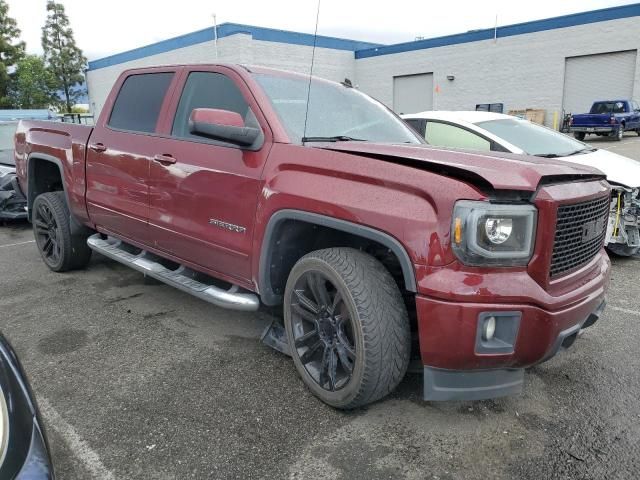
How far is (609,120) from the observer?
2133 cm

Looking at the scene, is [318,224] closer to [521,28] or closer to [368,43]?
[521,28]

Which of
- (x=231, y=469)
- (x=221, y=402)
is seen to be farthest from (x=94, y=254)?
(x=231, y=469)

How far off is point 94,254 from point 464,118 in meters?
4.76

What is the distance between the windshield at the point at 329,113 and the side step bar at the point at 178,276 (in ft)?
3.37

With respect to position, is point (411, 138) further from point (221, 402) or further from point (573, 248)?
point (221, 402)

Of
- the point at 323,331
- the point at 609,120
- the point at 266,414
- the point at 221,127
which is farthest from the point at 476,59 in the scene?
the point at 266,414

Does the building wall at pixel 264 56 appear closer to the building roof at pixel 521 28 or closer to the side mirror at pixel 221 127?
the building roof at pixel 521 28

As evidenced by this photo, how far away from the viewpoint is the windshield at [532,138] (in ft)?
20.2

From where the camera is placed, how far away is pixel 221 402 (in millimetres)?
2904

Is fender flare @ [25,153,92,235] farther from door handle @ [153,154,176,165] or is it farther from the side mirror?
the side mirror

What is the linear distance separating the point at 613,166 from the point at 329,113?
12.7 feet

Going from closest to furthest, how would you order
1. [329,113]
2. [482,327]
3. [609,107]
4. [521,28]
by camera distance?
1. [482,327]
2. [329,113]
3. [609,107]
4. [521,28]

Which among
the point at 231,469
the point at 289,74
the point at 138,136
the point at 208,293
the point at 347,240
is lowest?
the point at 231,469

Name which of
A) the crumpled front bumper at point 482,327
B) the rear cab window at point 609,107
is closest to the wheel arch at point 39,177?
the crumpled front bumper at point 482,327
